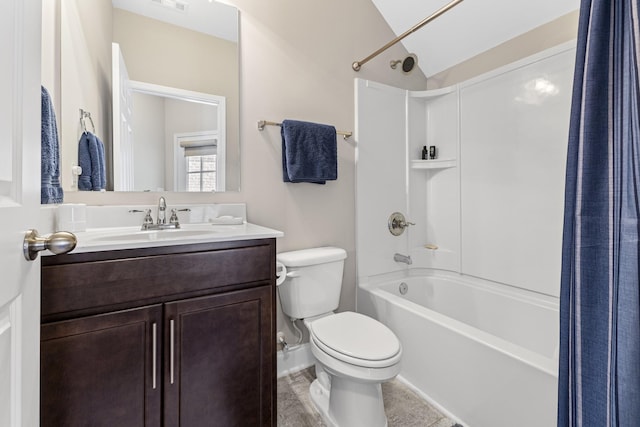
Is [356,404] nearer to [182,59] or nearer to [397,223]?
[397,223]

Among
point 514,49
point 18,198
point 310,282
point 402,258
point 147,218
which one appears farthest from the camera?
point 402,258

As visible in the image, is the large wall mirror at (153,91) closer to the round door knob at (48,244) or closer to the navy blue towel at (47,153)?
the navy blue towel at (47,153)

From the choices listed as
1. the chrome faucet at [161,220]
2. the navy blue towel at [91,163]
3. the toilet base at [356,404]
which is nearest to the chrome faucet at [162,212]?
the chrome faucet at [161,220]

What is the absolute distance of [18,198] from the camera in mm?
533

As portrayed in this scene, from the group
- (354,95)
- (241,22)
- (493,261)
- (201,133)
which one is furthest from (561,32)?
(201,133)

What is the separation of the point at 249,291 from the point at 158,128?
3.22 feet

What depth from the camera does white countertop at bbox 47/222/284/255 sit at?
94cm

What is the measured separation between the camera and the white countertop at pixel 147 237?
94 cm

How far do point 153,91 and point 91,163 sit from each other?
45cm

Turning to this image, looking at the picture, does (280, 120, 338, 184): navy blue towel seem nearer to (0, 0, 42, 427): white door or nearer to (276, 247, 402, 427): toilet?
(276, 247, 402, 427): toilet

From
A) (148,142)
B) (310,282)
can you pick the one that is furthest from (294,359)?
(148,142)

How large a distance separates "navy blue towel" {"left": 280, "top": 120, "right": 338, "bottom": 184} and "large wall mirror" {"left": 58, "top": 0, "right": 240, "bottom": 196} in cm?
29

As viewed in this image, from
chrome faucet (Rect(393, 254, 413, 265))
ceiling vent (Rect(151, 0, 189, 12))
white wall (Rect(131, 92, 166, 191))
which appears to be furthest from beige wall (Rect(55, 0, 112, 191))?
chrome faucet (Rect(393, 254, 413, 265))

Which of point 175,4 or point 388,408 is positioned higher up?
point 175,4
